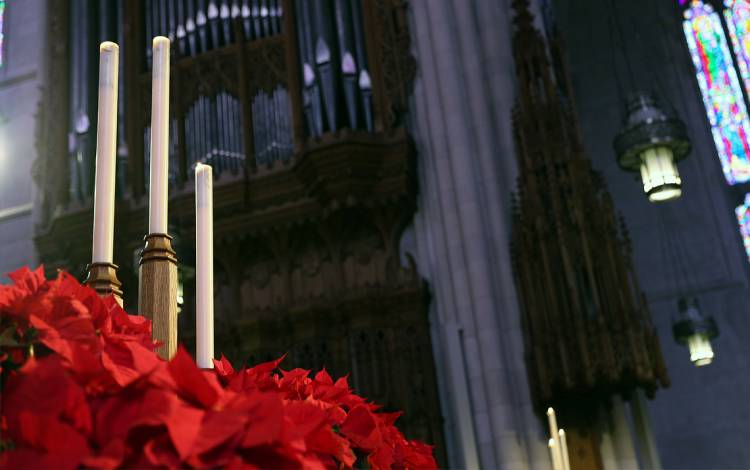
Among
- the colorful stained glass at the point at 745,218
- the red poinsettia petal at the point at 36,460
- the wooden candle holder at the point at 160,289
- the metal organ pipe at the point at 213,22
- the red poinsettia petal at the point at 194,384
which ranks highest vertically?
the metal organ pipe at the point at 213,22

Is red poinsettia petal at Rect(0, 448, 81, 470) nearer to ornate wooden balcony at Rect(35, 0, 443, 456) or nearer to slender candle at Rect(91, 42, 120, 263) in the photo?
slender candle at Rect(91, 42, 120, 263)

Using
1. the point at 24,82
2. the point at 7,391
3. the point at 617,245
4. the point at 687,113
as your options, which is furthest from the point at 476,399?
the point at 687,113

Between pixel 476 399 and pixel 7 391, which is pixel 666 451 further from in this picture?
pixel 7 391

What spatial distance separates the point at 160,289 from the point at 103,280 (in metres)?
0.11

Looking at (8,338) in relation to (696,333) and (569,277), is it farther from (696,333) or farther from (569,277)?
(696,333)

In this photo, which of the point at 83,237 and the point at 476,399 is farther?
the point at 83,237

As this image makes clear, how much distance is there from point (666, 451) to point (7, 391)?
14053mm

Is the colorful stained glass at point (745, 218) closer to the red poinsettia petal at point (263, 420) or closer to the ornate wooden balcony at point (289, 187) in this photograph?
the ornate wooden balcony at point (289, 187)

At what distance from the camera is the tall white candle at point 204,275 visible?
5.62ft

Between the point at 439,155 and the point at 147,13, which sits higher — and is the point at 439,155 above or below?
below

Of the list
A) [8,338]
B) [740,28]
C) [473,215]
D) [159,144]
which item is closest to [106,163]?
[159,144]

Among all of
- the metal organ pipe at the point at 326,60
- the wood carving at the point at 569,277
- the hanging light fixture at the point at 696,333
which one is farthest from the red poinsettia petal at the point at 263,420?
the hanging light fixture at the point at 696,333

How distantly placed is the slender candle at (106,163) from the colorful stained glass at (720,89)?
1502cm

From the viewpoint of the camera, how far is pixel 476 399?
7.93 m
